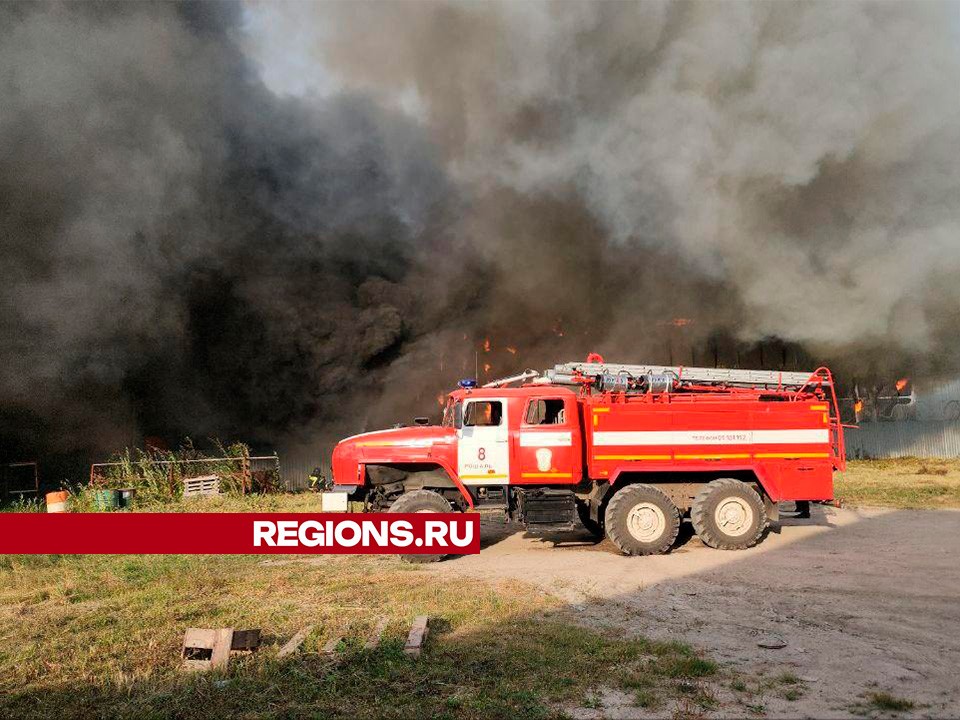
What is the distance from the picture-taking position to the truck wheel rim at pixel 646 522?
35.0 feet

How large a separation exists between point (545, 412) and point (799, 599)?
451cm

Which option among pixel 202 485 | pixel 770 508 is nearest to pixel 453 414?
pixel 770 508

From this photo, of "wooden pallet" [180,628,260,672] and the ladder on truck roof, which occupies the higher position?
the ladder on truck roof

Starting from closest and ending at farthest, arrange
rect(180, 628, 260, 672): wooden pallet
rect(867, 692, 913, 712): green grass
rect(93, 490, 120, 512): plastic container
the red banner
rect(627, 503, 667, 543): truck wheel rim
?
rect(867, 692, 913, 712): green grass → rect(180, 628, 260, 672): wooden pallet → the red banner → rect(627, 503, 667, 543): truck wheel rim → rect(93, 490, 120, 512): plastic container

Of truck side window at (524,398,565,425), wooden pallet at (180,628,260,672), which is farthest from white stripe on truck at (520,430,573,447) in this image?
wooden pallet at (180,628,260,672)

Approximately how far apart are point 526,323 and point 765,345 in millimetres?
7884

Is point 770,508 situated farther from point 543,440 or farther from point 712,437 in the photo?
point 543,440

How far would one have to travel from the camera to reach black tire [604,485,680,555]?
34.8ft

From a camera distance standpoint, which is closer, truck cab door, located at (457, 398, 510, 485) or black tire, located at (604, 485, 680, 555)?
black tire, located at (604, 485, 680, 555)

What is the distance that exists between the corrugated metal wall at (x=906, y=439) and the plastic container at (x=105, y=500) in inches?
1070

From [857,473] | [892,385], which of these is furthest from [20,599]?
[892,385]

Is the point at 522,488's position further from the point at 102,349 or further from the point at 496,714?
the point at 102,349

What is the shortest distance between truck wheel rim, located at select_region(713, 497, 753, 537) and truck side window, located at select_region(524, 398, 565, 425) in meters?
2.72

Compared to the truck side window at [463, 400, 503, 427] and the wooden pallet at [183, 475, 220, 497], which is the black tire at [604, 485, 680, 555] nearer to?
the truck side window at [463, 400, 503, 427]
